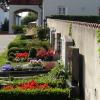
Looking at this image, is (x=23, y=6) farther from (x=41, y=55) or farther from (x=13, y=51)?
(x=41, y=55)

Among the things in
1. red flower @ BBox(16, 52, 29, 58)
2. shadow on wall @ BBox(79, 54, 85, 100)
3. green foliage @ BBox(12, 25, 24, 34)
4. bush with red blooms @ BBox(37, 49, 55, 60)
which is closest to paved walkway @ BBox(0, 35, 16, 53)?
red flower @ BBox(16, 52, 29, 58)

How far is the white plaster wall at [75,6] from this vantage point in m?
51.5

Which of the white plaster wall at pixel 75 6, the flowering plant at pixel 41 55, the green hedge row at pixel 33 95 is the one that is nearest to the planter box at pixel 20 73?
the flowering plant at pixel 41 55

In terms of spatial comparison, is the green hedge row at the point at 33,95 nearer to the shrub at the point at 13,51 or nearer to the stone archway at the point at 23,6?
the shrub at the point at 13,51

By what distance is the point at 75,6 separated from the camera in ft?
169

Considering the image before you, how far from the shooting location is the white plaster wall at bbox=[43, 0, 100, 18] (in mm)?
51469

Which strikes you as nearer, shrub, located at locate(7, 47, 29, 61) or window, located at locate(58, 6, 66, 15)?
shrub, located at locate(7, 47, 29, 61)

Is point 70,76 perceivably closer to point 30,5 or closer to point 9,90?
point 9,90

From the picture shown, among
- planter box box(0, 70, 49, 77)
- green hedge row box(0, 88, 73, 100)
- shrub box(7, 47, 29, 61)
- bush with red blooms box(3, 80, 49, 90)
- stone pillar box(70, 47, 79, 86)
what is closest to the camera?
green hedge row box(0, 88, 73, 100)

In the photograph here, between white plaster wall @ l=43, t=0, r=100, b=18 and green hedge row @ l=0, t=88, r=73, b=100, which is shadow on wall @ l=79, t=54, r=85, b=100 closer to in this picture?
green hedge row @ l=0, t=88, r=73, b=100

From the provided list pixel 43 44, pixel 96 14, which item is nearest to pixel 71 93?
pixel 43 44

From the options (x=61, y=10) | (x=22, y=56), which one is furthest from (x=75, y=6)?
(x=22, y=56)

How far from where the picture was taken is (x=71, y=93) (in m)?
14.9

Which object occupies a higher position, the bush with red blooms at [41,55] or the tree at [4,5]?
the tree at [4,5]
